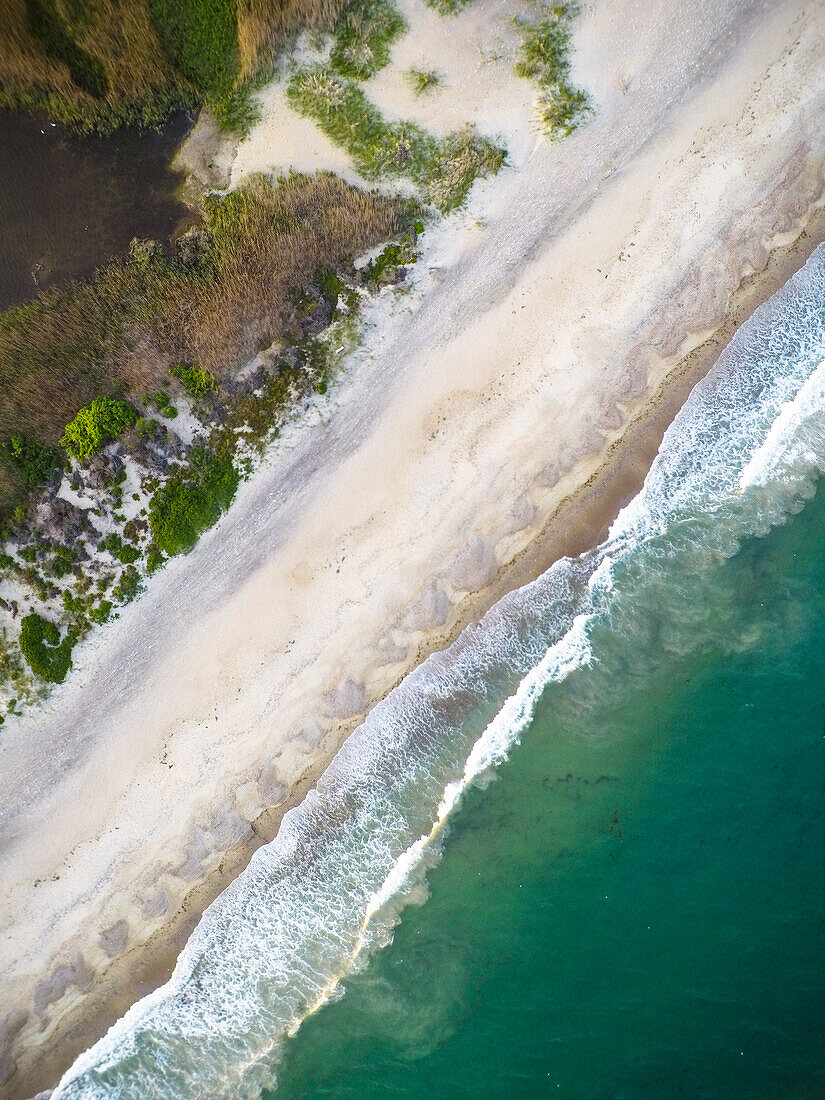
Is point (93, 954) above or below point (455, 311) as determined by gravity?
below

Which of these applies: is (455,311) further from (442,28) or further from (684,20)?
(684,20)

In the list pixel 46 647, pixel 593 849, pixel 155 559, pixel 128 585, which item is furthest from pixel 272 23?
pixel 593 849

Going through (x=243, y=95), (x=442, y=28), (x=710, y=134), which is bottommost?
(x=710, y=134)

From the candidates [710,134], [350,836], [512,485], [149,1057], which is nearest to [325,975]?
[350,836]

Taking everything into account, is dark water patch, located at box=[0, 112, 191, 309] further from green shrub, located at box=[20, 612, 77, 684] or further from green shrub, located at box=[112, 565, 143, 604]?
green shrub, located at box=[20, 612, 77, 684]

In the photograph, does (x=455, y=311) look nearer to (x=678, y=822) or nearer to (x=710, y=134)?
(x=710, y=134)

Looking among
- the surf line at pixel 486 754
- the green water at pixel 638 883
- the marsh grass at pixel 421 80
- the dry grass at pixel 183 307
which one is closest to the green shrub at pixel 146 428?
the dry grass at pixel 183 307

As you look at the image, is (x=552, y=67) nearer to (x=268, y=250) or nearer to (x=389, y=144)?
(x=389, y=144)
